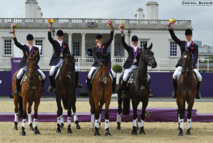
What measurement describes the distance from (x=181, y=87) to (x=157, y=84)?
541 inches

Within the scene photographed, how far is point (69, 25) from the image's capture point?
45.4 m

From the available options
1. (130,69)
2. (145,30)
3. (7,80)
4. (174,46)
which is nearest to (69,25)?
(145,30)

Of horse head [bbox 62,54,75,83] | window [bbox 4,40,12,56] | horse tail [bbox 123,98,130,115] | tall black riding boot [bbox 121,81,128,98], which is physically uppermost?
window [bbox 4,40,12,56]

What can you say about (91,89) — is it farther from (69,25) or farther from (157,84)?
(69,25)

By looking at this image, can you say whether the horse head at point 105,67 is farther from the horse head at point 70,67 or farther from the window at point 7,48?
the window at point 7,48

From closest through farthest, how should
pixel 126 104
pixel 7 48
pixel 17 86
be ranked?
pixel 17 86 → pixel 126 104 → pixel 7 48

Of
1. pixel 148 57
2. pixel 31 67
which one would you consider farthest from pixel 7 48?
pixel 148 57

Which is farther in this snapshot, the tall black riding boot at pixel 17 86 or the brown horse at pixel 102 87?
the tall black riding boot at pixel 17 86

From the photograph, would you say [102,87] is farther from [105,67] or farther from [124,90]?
[124,90]

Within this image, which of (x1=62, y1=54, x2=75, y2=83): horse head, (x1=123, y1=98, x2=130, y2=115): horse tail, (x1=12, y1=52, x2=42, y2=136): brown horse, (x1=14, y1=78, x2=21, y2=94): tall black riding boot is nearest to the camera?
(x1=62, y1=54, x2=75, y2=83): horse head

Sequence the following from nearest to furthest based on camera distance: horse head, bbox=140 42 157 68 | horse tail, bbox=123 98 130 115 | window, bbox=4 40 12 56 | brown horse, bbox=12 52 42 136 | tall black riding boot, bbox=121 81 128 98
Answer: horse head, bbox=140 42 157 68 → brown horse, bbox=12 52 42 136 → tall black riding boot, bbox=121 81 128 98 → horse tail, bbox=123 98 130 115 → window, bbox=4 40 12 56

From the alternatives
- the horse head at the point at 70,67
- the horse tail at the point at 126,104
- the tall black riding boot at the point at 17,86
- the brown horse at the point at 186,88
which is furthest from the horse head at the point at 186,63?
the tall black riding boot at the point at 17,86

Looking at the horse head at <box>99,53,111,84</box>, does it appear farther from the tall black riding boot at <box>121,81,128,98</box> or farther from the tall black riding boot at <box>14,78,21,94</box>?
the tall black riding boot at <box>14,78,21,94</box>

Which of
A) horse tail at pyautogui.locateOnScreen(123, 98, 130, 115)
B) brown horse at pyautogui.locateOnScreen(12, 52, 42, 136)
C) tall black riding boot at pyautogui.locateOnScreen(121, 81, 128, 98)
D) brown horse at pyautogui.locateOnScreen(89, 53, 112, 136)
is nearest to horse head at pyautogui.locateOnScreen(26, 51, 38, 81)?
brown horse at pyautogui.locateOnScreen(12, 52, 42, 136)
